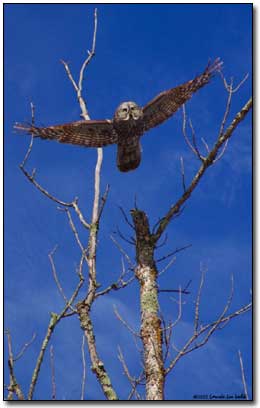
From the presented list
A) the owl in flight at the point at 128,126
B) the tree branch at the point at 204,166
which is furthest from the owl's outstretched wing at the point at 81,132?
the tree branch at the point at 204,166

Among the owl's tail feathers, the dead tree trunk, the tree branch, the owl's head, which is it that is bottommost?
the dead tree trunk

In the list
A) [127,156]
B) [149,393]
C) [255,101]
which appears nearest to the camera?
[149,393]

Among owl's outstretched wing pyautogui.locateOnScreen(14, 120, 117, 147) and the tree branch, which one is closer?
the tree branch

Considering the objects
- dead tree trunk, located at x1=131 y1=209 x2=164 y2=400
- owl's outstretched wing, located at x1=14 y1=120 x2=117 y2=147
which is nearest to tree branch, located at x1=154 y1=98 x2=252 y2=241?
dead tree trunk, located at x1=131 y1=209 x2=164 y2=400

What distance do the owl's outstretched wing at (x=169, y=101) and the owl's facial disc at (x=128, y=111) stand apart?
0.10 meters

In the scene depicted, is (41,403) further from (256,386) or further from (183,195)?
(183,195)

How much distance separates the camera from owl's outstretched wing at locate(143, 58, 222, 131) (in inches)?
320

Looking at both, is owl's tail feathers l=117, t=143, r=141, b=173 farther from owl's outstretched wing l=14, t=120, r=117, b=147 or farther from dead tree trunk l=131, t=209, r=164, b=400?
dead tree trunk l=131, t=209, r=164, b=400

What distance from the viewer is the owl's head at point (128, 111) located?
27.1ft

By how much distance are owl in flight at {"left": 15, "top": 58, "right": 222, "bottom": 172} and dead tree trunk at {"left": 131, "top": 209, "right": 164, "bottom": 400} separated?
182 cm

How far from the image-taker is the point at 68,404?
492 centimetres

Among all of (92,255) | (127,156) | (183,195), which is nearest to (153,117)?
(127,156)

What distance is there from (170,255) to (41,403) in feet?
5.91

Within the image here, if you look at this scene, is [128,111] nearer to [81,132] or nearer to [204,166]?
[81,132]
